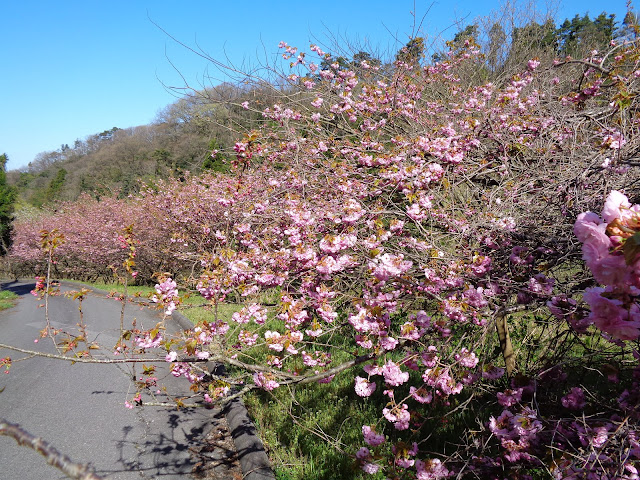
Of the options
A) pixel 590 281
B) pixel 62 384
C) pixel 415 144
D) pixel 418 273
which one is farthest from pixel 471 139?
pixel 62 384

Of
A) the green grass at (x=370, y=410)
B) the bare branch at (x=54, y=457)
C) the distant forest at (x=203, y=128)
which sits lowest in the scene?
the green grass at (x=370, y=410)

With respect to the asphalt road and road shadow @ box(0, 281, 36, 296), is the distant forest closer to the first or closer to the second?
the asphalt road

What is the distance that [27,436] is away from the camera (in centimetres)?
70

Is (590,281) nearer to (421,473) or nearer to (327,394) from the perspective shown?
(421,473)

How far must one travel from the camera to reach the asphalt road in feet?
11.3

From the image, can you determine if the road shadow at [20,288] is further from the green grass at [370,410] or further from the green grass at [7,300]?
the green grass at [370,410]

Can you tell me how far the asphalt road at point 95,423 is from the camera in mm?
3443

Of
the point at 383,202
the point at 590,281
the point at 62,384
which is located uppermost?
the point at 383,202

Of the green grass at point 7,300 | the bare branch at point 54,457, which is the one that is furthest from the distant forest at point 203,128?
the green grass at point 7,300

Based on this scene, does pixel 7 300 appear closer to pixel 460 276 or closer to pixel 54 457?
pixel 460 276

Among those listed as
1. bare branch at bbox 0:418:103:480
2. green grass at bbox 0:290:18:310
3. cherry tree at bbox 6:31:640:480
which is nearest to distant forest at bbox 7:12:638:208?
cherry tree at bbox 6:31:640:480

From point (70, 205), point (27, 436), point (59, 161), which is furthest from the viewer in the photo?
point (59, 161)

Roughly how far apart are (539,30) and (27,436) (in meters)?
14.7

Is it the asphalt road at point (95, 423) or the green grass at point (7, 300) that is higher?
the asphalt road at point (95, 423)
